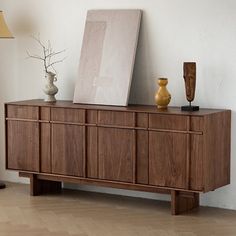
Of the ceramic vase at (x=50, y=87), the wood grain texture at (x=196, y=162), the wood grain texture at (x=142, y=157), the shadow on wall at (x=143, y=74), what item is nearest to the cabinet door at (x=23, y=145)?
the ceramic vase at (x=50, y=87)

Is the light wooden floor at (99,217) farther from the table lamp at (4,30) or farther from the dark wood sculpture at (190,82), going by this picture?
the table lamp at (4,30)

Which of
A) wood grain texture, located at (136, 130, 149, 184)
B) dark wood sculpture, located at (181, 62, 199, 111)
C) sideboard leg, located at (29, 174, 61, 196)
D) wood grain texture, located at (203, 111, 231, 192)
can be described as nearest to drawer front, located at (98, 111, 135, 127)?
wood grain texture, located at (136, 130, 149, 184)

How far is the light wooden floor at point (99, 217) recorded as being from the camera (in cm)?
563

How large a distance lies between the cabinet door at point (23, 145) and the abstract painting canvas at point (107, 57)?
0.52 metres

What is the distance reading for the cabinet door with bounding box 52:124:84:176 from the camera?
6.53 meters

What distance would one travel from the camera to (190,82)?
6.16 meters

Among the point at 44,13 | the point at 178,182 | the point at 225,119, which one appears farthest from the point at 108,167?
the point at 44,13

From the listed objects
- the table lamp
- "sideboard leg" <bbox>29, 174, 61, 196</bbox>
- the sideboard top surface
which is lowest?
"sideboard leg" <bbox>29, 174, 61, 196</bbox>

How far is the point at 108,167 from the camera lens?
639 cm

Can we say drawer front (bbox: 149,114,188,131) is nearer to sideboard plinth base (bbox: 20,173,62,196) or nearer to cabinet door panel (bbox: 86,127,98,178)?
cabinet door panel (bbox: 86,127,98,178)

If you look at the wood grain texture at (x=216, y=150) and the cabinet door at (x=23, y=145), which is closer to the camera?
the wood grain texture at (x=216, y=150)

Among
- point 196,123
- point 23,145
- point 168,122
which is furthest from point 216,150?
point 23,145

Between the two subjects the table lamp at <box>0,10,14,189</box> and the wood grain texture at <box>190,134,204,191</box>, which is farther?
the table lamp at <box>0,10,14,189</box>

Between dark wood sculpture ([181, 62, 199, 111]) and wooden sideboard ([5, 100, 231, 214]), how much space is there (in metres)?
0.09
